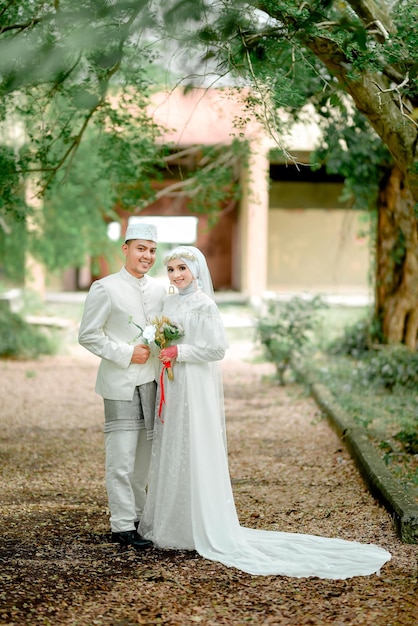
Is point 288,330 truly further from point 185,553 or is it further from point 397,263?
point 185,553

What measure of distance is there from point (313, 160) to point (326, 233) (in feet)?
33.5

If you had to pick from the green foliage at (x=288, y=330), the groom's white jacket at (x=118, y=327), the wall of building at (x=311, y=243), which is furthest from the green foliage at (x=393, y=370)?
the wall of building at (x=311, y=243)

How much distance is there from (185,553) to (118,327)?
4.34ft

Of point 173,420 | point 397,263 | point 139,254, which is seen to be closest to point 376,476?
point 173,420

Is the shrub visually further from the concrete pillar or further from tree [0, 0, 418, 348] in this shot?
tree [0, 0, 418, 348]

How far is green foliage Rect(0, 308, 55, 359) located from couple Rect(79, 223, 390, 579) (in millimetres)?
8564

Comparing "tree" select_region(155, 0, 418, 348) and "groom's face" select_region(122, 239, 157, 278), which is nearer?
"groom's face" select_region(122, 239, 157, 278)

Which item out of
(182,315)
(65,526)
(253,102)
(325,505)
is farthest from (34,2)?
(325,505)

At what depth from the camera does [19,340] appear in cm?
1306

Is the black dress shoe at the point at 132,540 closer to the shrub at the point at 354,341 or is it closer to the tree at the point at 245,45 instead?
the tree at the point at 245,45

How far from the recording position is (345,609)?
3.73 metres

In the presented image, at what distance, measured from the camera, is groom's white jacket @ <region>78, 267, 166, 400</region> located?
4621 millimetres

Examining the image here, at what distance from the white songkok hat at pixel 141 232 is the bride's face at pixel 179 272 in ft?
0.63

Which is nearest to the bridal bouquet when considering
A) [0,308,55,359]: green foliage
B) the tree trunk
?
the tree trunk
